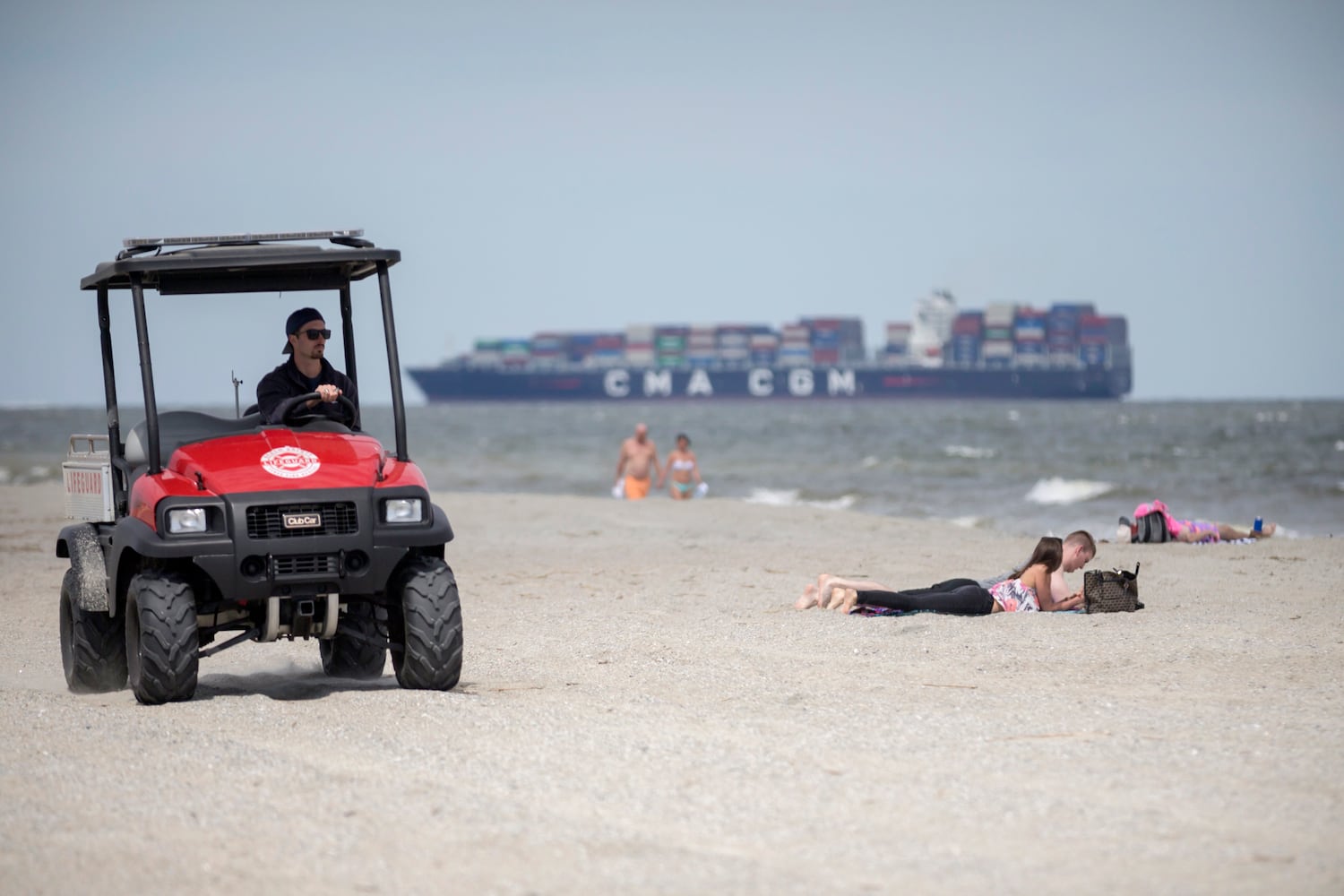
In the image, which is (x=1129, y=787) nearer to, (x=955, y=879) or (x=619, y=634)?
(x=955, y=879)

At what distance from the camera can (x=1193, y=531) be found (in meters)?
13.3

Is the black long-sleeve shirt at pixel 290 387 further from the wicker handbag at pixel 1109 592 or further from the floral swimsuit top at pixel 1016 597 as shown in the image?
the wicker handbag at pixel 1109 592

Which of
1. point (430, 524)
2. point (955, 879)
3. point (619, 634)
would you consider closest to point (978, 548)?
point (619, 634)

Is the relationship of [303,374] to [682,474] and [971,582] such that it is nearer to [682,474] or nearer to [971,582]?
[971,582]

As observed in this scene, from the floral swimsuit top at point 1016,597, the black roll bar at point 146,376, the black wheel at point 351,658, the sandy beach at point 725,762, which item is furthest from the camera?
the floral swimsuit top at point 1016,597

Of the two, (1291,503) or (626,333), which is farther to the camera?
(626,333)

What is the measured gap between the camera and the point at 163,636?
5.64m

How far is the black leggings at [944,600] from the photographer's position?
842 cm

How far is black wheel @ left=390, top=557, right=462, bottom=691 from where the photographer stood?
588 centimetres

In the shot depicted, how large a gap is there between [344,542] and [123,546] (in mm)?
1065

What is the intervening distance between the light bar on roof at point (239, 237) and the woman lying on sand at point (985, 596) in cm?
405

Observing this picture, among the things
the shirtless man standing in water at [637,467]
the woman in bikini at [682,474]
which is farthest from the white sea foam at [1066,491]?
the shirtless man standing in water at [637,467]

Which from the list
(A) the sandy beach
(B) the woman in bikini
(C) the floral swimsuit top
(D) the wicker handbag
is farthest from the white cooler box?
(B) the woman in bikini

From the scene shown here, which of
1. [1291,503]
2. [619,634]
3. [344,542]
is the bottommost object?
[1291,503]
